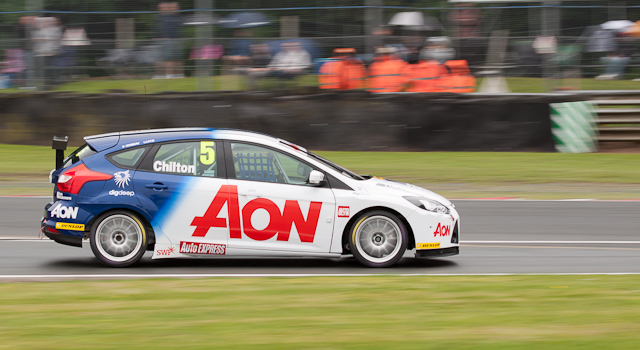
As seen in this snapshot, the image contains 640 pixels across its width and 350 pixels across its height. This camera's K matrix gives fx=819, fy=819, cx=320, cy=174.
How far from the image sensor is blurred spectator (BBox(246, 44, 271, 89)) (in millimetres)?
18562

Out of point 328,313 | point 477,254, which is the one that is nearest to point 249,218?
point 328,313

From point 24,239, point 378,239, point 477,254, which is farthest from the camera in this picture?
point 24,239

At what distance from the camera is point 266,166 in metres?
7.93

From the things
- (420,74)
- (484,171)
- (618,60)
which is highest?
(618,60)

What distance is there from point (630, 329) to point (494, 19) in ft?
44.4

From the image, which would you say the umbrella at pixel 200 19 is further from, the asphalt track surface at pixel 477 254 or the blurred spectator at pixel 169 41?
the asphalt track surface at pixel 477 254

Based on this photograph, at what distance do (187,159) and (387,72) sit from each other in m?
10.9

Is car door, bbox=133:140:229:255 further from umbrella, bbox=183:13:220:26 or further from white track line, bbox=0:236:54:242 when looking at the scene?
umbrella, bbox=183:13:220:26

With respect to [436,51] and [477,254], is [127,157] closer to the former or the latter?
[477,254]

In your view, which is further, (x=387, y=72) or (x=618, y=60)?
(x=387, y=72)

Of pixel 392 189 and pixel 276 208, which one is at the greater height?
pixel 392 189

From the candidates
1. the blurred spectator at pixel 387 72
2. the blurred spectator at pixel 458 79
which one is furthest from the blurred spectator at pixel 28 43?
the blurred spectator at pixel 458 79

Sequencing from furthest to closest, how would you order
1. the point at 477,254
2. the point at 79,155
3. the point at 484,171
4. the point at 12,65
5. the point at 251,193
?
the point at 12,65, the point at 484,171, the point at 477,254, the point at 79,155, the point at 251,193

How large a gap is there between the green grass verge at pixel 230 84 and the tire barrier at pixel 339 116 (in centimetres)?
17
